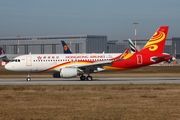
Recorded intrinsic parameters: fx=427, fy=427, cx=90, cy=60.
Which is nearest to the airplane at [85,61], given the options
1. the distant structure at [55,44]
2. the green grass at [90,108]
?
the green grass at [90,108]

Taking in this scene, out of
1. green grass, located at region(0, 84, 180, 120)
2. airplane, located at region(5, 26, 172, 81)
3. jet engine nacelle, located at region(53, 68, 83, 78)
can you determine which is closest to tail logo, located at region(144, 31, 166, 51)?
airplane, located at region(5, 26, 172, 81)

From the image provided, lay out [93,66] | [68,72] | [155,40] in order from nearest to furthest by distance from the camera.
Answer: [68,72]
[93,66]
[155,40]

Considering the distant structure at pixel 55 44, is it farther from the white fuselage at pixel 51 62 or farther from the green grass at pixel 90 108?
the green grass at pixel 90 108

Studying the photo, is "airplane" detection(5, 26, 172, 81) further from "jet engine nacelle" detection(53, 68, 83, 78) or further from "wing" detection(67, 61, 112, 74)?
"jet engine nacelle" detection(53, 68, 83, 78)

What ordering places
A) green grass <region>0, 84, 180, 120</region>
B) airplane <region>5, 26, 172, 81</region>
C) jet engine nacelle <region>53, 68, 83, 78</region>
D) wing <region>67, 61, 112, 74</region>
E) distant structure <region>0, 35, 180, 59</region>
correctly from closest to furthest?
1. green grass <region>0, 84, 180, 120</region>
2. jet engine nacelle <region>53, 68, 83, 78</region>
3. wing <region>67, 61, 112, 74</region>
4. airplane <region>5, 26, 172, 81</region>
5. distant structure <region>0, 35, 180, 59</region>

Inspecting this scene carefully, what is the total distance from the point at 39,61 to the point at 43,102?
2383cm

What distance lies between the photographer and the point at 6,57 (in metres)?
120

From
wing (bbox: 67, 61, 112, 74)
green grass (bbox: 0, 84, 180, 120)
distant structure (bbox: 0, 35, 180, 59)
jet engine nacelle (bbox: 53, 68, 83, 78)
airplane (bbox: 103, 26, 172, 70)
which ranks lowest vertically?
green grass (bbox: 0, 84, 180, 120)

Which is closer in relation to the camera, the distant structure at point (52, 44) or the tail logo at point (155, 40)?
the tail logo at point (155, 40)

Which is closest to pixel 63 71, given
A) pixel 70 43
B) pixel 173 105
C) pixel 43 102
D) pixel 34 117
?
Answer: pixel 43 102

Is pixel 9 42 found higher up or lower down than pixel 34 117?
higher up

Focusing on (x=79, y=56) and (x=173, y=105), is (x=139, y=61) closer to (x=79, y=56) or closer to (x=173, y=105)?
(x=79, y=56)

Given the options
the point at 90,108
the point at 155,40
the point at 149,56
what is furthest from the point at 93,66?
the point at 90,108

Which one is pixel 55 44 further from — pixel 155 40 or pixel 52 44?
pixel 155 40
